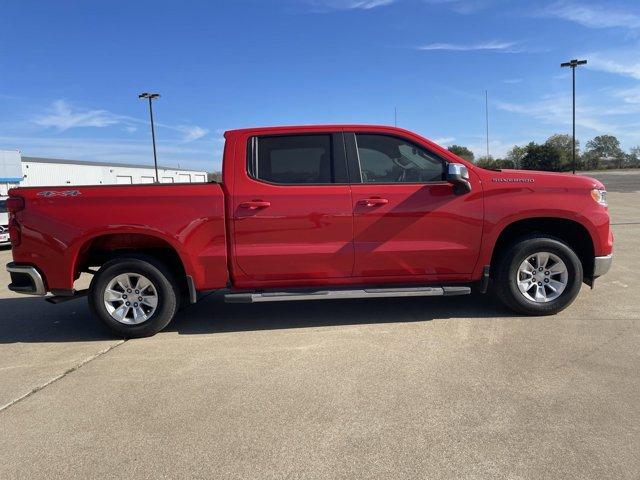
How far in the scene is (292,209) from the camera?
4957 millimetres

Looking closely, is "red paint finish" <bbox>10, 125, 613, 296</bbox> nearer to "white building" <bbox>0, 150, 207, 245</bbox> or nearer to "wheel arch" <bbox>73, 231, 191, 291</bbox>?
"wheel arch" <bbox>73, 231, 191, 291</bbox>

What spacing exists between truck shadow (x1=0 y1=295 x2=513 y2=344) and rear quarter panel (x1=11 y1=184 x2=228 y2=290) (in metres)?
0.83

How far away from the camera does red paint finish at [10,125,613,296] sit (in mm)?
4918

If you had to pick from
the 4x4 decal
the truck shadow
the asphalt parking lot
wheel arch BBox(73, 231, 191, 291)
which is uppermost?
the 4x4 decal

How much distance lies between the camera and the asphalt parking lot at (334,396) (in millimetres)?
2789

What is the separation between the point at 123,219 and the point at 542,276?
14.3ft

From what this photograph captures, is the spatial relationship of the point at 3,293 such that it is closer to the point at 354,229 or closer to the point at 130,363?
the point at 130,363

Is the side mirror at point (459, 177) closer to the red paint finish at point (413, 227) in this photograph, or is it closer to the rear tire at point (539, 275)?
the red paint finish at point (413, 227)

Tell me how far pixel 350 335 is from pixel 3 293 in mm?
5863

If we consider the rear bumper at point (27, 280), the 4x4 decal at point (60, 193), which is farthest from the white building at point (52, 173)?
the 4x4 decal at point (60, 193)

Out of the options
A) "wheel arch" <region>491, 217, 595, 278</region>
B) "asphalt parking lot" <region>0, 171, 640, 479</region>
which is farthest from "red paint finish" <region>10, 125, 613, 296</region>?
"asphalt parking lot" <region>0, 171, 640, 479</region>

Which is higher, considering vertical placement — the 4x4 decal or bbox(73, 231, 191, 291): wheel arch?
the 4x4 decal

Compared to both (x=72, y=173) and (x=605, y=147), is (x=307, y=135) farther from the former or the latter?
(x=605, y=147)

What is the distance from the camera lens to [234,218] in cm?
496
